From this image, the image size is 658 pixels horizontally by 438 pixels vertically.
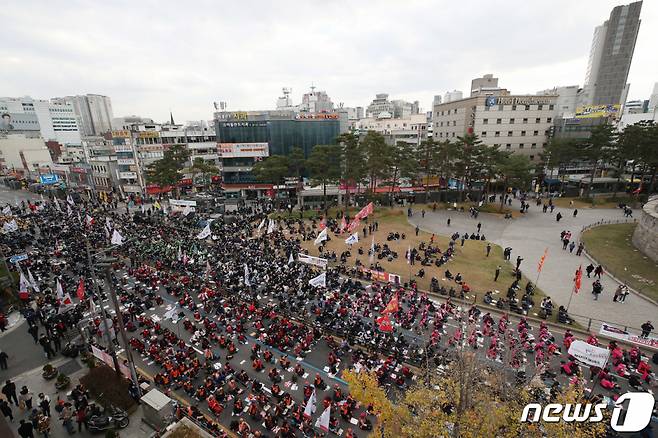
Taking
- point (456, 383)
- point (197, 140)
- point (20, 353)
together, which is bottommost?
point (20, 353)

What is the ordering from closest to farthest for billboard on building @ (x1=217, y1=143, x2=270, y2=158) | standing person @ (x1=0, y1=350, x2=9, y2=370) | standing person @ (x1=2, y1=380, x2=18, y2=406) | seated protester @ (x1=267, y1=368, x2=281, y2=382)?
standing person @ (x1=2, y1=380, x2=18, y2=406), seated protester @ (x1=267, y1=368, x2=281, y2=382), standing person @ (x1=0, y1=350, x2=9, y2=370), billboard on building @ (x1=217, y1=143, x2=270, y2=158)

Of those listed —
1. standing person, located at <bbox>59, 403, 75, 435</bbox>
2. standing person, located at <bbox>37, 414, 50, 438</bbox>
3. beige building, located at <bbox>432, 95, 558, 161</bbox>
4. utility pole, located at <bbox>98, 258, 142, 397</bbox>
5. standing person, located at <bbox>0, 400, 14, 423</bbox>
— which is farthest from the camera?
beige building, located at <bbox>432, 95, 558, 161</bbox>

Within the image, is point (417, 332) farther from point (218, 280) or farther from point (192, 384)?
point (218, 280)

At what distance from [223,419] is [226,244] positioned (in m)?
23.5

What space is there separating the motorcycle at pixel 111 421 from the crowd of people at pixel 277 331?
87.9 inches

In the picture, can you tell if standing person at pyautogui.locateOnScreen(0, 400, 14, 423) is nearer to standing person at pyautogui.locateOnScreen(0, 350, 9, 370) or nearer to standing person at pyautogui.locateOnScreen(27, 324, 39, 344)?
standing person at pyautogui.locateOnScreen(0, 350, 9, 370)

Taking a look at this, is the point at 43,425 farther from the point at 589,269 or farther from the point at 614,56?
the point at 614,56

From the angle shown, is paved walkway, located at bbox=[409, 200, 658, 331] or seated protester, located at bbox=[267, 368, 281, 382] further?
paved walkway, located at bbox=[409, 200, 658, 331]

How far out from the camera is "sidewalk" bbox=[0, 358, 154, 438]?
15.2 m

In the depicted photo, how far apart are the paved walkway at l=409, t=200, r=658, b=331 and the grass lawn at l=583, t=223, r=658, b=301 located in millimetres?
1352

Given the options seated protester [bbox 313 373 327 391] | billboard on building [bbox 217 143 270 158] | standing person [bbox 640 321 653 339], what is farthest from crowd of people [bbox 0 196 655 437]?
billboard on building [bbox 217 143 270 158]

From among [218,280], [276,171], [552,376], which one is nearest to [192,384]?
[218,280]

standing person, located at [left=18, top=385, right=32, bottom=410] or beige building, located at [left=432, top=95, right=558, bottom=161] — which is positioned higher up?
beige building, located at [left=432, top=95, right=558, bottom=161]

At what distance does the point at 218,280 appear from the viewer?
28.7 meters
